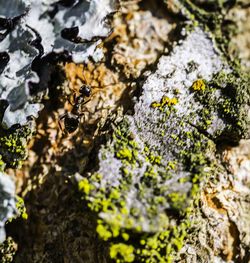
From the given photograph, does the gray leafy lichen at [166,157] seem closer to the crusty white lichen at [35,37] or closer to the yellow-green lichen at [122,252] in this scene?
the yellow-green lichen at [122,252]

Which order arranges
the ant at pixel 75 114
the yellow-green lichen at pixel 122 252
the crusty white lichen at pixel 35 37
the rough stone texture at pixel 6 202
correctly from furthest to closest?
the ant at pixel 75 114 → the crusty white lichen at pixel 35 37 → the rough stone texture at pixel 6 202 → the yellow-green lichen at pixel 122 252

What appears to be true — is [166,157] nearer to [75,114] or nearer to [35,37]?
[75,114]

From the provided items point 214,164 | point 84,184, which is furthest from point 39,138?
point 214,164

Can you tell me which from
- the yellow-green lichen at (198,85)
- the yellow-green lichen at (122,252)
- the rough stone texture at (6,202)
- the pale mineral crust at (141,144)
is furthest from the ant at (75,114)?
the yellow-green lichen at (122,252)

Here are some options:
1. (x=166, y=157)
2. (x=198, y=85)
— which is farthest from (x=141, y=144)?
(x=198, y=85)

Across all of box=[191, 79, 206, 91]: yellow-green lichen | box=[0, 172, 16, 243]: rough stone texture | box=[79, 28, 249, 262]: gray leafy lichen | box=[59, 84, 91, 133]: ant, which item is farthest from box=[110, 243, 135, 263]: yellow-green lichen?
box=[191, 79, 206, 91]: yellow-green lichen

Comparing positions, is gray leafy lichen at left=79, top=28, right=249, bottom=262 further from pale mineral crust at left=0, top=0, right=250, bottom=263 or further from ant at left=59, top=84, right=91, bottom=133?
ant at left=59, top=84, right=91, bottom=133

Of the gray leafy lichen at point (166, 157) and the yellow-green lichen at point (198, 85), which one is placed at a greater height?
the yellow-green lichen at point (198, 85)
